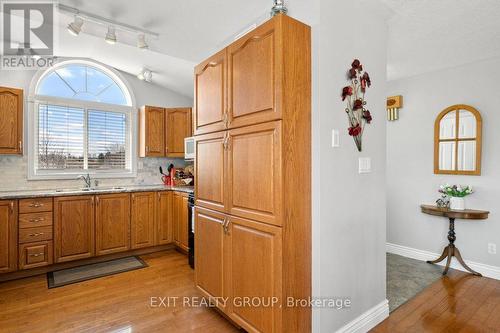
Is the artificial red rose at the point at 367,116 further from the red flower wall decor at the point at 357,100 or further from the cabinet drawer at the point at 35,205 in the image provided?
the cabinet drawer at the point at 35,205

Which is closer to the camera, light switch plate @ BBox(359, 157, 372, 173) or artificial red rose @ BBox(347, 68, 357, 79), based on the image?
artificial red rose @ BBox(347, 68, 357, 79)

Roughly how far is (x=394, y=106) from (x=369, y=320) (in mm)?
2925

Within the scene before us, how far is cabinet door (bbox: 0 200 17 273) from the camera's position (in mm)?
3027

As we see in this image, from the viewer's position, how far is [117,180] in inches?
175

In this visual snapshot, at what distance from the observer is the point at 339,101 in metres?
1.93

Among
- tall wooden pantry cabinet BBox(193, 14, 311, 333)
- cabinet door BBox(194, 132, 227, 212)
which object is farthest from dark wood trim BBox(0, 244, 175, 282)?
tall wooden pantry cabinet BBox(193, 14, 311, 333)

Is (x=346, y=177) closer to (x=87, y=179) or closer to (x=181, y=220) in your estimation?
(x=181, y=220)

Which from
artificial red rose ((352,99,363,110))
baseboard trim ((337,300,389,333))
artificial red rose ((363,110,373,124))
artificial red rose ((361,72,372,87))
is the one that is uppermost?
artificial red rose ((361,72,372,87))

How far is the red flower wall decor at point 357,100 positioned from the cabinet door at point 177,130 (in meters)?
3.18

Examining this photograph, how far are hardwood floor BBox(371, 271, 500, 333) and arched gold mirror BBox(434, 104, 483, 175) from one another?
1290mm

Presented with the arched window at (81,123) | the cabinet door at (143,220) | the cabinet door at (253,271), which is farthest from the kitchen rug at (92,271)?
the cabinet door at (253,271)

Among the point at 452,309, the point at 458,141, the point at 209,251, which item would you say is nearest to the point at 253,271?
the point at 209,251

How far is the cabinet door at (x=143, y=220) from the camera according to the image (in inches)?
153

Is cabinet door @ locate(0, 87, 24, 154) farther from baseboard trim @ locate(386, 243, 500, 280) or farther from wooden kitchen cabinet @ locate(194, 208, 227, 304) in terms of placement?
baseboard trim @ locate(386, 243, 500, 280)
